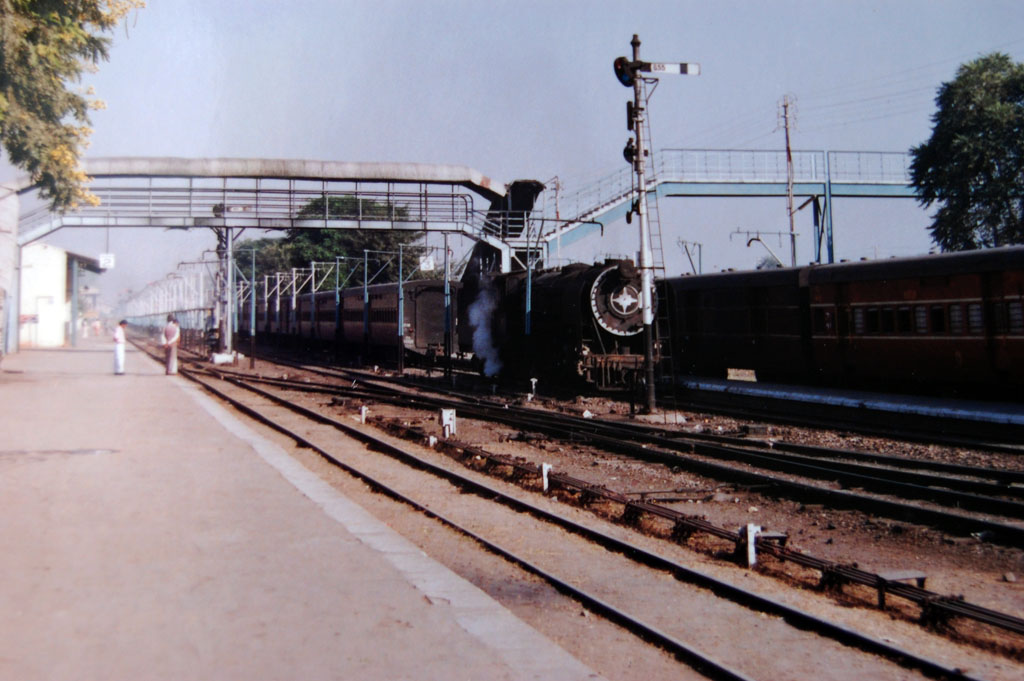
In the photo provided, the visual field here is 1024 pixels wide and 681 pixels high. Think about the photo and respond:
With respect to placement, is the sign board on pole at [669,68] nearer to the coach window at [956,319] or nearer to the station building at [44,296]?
the coach window at [956,319]

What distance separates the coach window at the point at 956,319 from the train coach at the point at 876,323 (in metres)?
0.02

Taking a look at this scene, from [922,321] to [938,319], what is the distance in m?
0.36

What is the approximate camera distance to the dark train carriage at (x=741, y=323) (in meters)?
21.2

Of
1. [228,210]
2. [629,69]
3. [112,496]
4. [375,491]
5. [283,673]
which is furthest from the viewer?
[228,210]

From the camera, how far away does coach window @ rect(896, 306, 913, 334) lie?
58.4 feet

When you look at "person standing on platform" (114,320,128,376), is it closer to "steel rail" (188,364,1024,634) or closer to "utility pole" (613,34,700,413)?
"utility pole" (613,34,700,413)

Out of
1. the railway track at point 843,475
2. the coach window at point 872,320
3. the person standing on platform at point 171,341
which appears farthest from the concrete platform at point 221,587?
the person standing on platform at point 171,341

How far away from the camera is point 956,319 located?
16.8 m

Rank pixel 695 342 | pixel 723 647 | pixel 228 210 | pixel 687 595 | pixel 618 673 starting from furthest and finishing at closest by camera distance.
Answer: pixel 228 210
pixel 695 342
pixel 687 595
pixel 723 647
pixel 618 673

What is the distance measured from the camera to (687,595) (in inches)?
257

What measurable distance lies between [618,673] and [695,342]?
68.5 feet

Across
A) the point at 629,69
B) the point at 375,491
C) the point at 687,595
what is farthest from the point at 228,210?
the point at 687,595

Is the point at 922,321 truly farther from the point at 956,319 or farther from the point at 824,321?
the point at 824,321

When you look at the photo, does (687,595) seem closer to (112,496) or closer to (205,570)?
(205,570)
